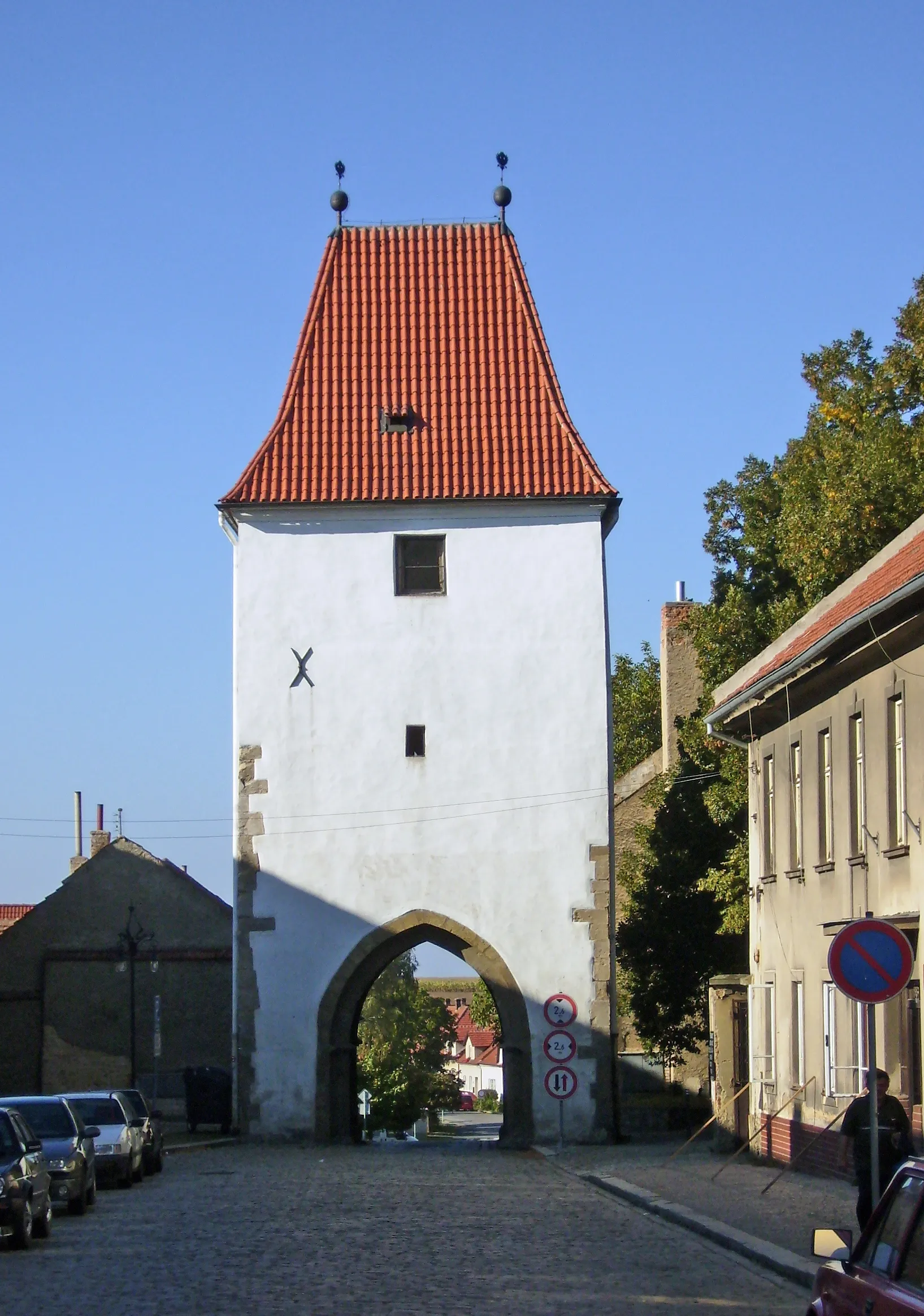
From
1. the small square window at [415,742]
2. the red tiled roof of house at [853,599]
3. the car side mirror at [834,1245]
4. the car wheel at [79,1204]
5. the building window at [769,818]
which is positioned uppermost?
the red tiled roof of house at [853,599]

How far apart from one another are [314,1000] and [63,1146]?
13.9 m

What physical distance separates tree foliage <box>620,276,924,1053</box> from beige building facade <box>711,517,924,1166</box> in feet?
19.2

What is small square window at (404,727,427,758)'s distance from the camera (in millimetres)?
33531

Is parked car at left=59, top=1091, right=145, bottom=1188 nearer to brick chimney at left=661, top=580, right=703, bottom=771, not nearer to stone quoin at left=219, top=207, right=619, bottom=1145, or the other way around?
stone quoin at left=219, top=207, right=619, bottom=1145

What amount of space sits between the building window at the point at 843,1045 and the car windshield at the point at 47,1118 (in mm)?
7742

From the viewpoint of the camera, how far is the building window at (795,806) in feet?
79.4

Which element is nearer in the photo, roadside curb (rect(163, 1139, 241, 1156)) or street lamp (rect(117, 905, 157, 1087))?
roadside curb (rect(163, 1139, 241, 1156))

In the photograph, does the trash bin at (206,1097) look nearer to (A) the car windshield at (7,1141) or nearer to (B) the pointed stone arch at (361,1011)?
(B) the pointed stone arch at (361,1011)

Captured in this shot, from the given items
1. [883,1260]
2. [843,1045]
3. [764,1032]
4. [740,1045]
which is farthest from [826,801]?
[883,1260]

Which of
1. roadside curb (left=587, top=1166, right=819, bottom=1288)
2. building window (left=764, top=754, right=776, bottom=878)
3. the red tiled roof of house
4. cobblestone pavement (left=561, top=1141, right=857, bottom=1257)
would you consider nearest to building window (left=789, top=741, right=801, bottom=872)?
building window (left=764, top=754, right=776, bottom=878)

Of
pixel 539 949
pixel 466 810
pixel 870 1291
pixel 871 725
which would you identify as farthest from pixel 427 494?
pixel 870 1291

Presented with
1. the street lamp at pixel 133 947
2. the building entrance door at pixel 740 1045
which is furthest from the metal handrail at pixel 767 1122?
the street lamp at pixel 133 947

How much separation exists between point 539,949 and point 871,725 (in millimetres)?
13669

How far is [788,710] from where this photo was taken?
78.8 ft
